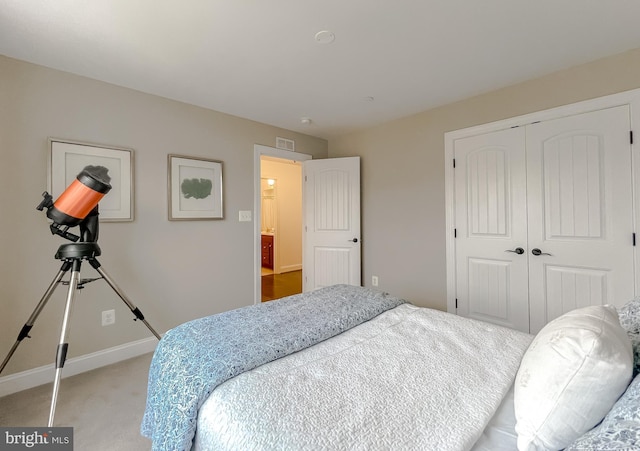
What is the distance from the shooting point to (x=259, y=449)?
72 cm

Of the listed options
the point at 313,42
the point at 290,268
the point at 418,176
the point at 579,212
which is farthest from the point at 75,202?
the point at 290,268

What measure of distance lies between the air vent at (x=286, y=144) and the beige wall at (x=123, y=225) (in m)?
0.14

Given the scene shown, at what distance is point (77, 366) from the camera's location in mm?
2240

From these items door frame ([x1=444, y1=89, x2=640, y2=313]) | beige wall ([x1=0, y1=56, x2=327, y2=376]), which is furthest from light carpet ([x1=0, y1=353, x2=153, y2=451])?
door frame ([x1=444, y1=89, x2=640, y2=313])

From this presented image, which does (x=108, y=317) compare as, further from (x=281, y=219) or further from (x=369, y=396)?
(x=281, y=219)

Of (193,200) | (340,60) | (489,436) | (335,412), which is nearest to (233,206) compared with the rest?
(193,200)

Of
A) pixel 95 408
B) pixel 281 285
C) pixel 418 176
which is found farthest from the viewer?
pixel 281 285

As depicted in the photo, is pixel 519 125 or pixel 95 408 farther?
pixel 519 125

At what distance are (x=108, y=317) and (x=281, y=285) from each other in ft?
9.74

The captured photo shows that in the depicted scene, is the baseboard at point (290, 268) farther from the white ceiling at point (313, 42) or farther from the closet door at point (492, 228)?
the white ceiling at point (313, 42)

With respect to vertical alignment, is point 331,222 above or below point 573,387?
above

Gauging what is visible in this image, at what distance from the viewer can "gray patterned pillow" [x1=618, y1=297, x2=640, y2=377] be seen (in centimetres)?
85

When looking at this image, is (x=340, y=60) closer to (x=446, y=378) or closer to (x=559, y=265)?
(x=446, y=378)

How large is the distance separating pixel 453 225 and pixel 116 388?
125 inches
